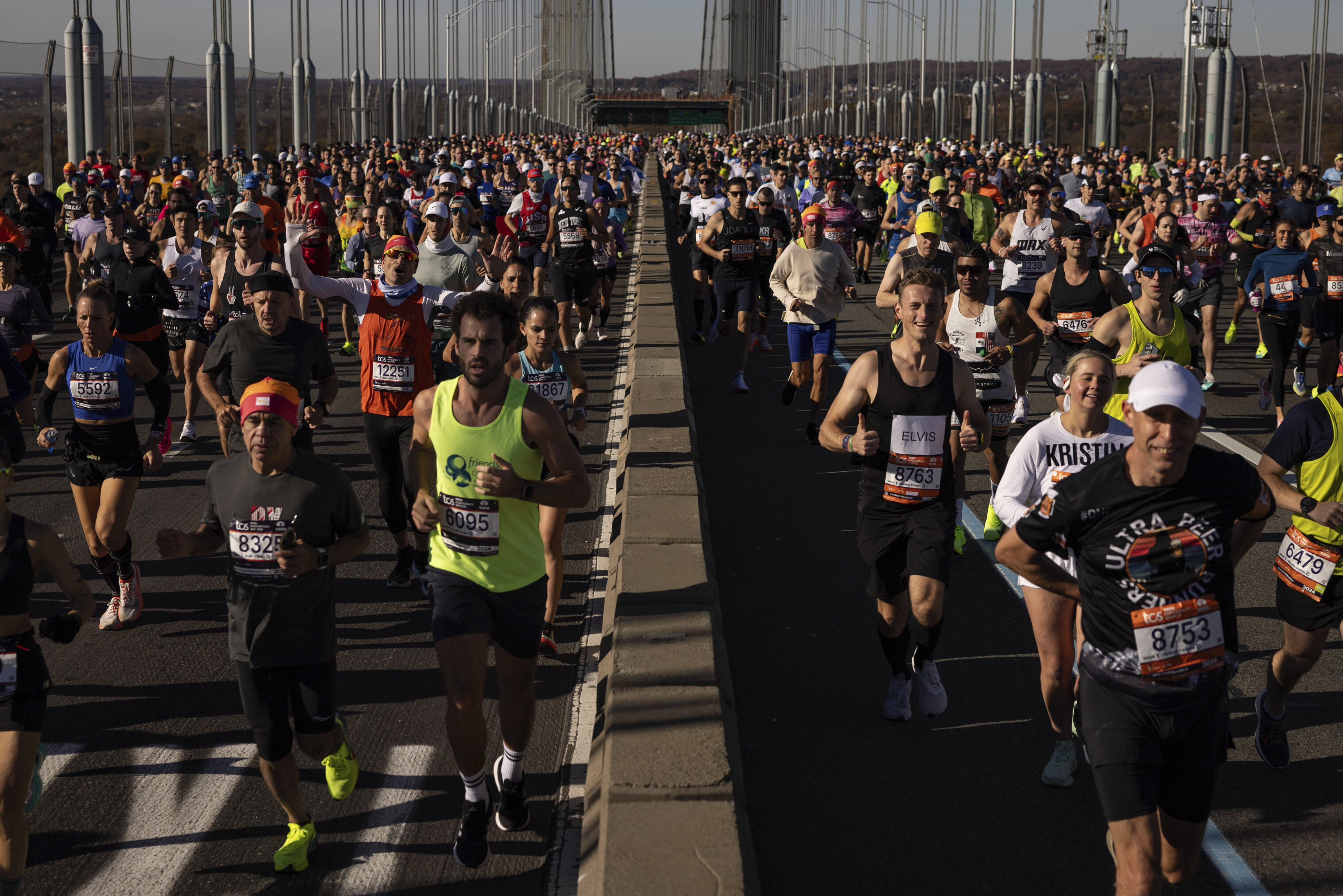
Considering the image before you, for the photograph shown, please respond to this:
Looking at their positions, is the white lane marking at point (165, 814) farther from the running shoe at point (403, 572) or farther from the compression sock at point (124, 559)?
the running shoe at point (403, 572)

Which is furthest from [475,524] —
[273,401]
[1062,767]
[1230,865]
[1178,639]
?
[1230,865]

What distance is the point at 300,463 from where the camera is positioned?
204 inches

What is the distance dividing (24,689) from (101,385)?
A: 355 cm

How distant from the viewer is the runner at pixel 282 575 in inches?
197

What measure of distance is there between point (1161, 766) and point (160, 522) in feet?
24.9

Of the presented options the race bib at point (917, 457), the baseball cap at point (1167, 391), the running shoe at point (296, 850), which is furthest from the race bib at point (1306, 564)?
the running shoe at point (296, 850)

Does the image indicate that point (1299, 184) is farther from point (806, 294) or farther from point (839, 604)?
point (839, 604)

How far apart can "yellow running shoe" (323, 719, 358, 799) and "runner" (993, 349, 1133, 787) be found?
8.80 feet

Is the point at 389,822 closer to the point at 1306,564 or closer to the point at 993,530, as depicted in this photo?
the point at 1306,564

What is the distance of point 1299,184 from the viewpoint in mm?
22062

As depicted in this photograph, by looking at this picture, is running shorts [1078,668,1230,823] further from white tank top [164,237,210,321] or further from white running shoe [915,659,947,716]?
white tank top [164,237,210,321]

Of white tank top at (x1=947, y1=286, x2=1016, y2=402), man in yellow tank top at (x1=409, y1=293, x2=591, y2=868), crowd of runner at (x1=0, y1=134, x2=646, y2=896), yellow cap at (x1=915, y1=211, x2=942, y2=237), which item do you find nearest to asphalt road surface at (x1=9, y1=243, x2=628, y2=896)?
crowd of runner at (x1=0, y1=134, x2=646, y2=896)

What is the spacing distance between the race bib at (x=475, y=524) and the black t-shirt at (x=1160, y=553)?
2.05m

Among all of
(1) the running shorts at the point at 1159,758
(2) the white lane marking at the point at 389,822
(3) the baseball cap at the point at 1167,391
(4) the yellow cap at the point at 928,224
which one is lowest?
(2) the white lane marking at the point at 389,822
